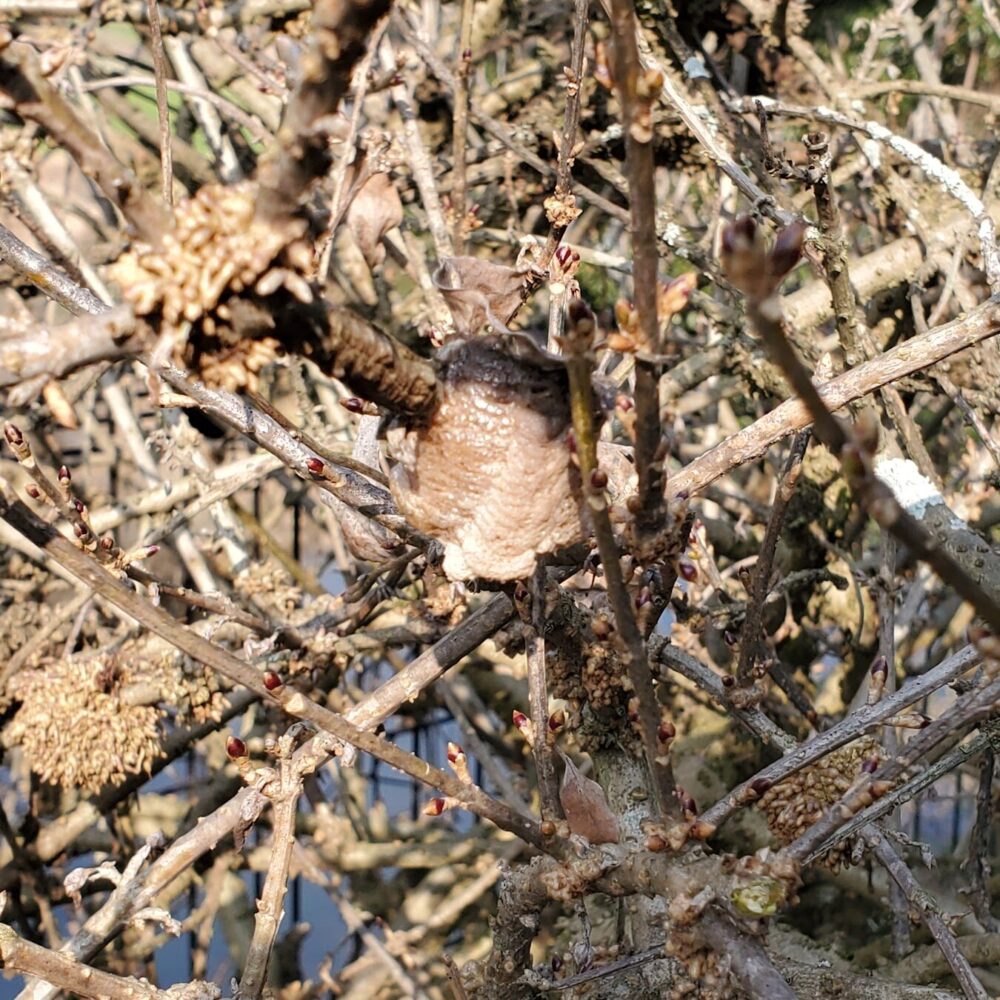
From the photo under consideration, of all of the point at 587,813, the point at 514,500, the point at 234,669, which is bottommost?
the point at 587,813

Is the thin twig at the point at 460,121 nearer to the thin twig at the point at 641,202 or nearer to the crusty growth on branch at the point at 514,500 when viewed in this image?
the crusty growth on branch at the point at 514,500

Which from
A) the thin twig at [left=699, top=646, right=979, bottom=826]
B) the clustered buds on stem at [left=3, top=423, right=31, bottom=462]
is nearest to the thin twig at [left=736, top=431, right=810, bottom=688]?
the thin twig at [left=699, top=646, right=979, bottom=826]

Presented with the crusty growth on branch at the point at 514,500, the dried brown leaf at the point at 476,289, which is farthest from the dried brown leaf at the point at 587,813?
the dried brown leaf at the point at 476,289

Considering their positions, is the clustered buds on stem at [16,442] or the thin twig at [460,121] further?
the thin twig at [460,121]

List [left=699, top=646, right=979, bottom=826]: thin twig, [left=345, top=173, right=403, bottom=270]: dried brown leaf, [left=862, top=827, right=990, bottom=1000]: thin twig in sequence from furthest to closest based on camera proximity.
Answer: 1. [left=345, top=173, right=403, bottom=270]: dried brown leaf
2. [left=862, top=827, right=990, bottom=1000]: thin twig
3. [left=699, top=646, right=979, bottom=826]: thin twig

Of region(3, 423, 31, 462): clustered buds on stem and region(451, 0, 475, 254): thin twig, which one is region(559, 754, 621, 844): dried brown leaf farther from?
region(451, 0, 475, 254): thin twig

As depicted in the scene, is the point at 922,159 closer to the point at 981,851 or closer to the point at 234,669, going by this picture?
the point at 981,851

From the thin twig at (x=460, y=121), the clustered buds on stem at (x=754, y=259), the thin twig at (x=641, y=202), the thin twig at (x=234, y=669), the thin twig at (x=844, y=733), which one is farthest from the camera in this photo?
the thin twig at (x=460, y=121)

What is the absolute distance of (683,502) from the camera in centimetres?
93

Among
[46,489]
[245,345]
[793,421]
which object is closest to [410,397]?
[245,345]

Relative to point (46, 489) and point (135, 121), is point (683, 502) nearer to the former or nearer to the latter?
point (46, 489)

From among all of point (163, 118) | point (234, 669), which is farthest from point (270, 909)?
point (163, 118)

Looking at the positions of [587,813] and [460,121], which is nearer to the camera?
[587,813]

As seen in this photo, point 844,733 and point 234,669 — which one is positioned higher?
point 234,669
